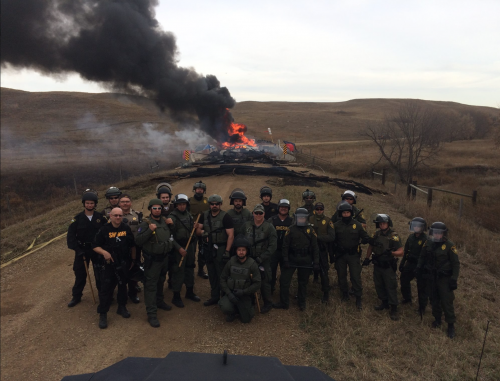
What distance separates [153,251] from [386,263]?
4.09 metres

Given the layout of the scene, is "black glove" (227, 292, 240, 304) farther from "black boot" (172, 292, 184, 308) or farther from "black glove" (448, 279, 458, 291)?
"black glove" (448, 279, 458, 291)

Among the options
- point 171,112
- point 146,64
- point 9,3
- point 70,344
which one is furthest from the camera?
point 171,112

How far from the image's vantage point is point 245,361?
2.32 metres

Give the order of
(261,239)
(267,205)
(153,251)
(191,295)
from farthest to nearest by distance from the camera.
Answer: (267,205), (191,295), (261,239), (153,251)

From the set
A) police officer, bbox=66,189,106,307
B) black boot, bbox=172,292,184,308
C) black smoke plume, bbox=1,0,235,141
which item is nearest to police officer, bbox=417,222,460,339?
black boot, bbox=172,292,184,308

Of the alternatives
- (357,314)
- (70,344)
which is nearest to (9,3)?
(70,344)

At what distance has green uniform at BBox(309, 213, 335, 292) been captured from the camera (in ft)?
22.0

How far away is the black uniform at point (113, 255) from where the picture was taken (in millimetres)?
5863

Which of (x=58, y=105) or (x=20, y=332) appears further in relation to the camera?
(x=58, y=105)

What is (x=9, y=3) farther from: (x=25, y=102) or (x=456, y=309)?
(x=25, y=102)

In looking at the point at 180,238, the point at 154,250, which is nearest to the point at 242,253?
the point at 180,238

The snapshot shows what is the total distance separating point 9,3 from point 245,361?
2480cm

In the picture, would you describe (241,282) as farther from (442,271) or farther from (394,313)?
(442,271)

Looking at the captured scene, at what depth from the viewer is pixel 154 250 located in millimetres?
5844
